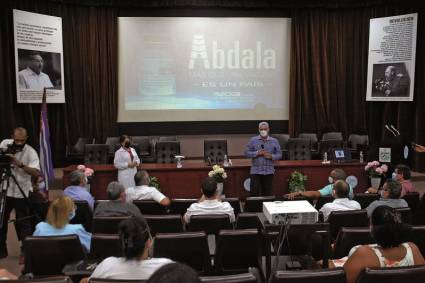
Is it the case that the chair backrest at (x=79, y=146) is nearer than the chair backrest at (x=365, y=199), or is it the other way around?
the chair backrest at (x=365, y=199)

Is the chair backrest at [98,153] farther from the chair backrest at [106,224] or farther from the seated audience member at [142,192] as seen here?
the chair backrest at [106,224]

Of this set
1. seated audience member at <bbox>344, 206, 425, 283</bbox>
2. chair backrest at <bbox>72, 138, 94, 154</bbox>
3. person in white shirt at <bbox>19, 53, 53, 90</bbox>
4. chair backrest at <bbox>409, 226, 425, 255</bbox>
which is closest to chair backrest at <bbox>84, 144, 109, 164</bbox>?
chair backrest at <bbox>72, 138, 94, 154</bbox>

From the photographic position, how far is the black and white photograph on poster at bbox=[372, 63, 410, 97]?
383 inches

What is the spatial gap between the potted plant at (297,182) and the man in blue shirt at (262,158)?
0.57 m

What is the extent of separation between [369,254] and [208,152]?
6.11m

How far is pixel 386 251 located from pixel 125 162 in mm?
5134

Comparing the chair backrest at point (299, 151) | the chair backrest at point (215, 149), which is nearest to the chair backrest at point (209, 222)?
the chair backrest at point (215, 149)

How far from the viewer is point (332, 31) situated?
37.4 ft

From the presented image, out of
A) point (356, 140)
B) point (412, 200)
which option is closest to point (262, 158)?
point (412, 200)

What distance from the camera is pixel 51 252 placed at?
336cm

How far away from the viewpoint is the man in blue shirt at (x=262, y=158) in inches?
282

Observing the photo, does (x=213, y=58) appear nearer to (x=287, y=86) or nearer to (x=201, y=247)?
(x=287, y=86)

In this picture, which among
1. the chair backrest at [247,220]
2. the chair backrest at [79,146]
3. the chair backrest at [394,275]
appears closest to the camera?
the chair backrest at [394,275]

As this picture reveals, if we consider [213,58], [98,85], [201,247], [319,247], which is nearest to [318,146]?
[213,58]
